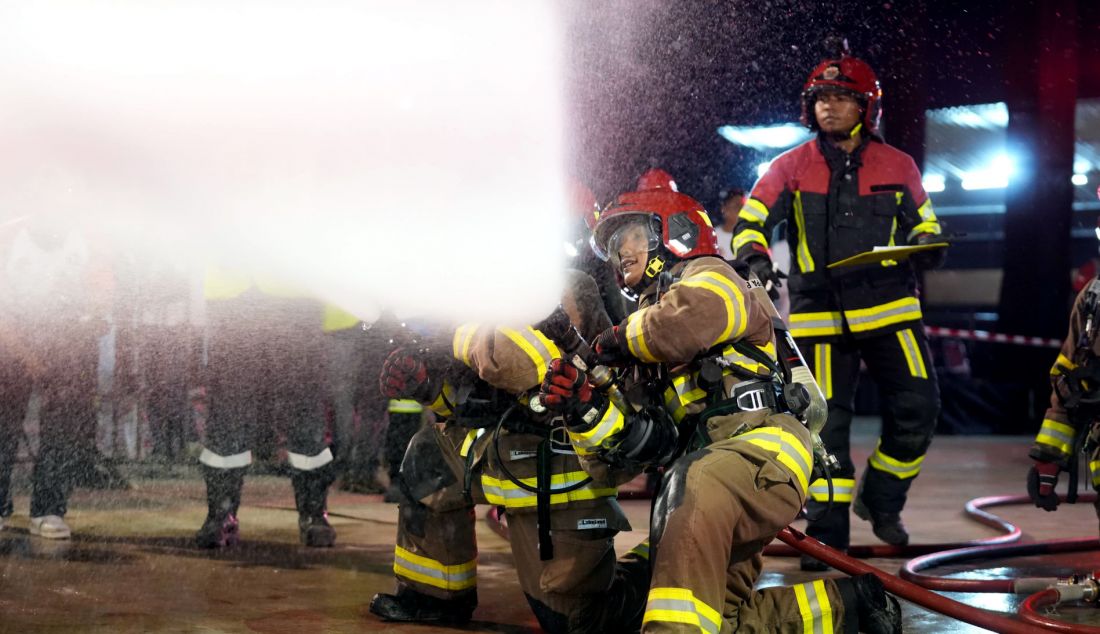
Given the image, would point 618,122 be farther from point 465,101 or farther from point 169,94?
point 169,94

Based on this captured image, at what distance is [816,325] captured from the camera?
5660 mm

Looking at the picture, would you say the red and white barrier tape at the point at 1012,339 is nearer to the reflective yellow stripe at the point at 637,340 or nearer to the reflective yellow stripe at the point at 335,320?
the reflective yellow stripe at the point at 335,320

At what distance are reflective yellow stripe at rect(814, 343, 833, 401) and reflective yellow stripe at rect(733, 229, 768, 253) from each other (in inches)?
21.0

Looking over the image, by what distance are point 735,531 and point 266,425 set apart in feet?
10.1

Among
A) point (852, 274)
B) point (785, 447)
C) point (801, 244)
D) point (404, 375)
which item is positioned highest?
point (801, 244)

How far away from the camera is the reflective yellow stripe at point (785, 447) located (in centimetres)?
377

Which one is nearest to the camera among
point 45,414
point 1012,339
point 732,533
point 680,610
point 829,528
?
point 680,610

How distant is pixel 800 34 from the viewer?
10500 millimetres

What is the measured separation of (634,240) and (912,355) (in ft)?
6.08

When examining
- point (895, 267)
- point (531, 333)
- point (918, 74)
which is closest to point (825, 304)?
point (895, 267)

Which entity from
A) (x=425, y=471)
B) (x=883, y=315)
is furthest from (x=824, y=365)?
(x=425, y=471)

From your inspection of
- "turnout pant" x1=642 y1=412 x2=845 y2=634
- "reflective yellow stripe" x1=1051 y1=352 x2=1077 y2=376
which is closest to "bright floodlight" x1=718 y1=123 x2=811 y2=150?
"reflective yellow stripe" x1=1051 y1=352 x2=1077 y2=376

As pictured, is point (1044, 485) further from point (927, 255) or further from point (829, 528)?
point (927, 255)

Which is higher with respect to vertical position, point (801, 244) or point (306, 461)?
point (801, 244)
